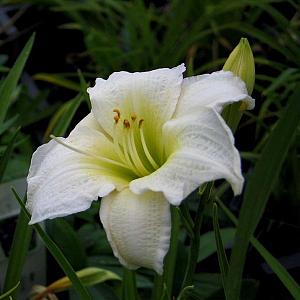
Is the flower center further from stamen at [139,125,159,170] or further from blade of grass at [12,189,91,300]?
blade of grass at [12,189,91,300]

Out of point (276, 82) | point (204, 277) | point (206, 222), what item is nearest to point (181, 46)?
point (276, 82)

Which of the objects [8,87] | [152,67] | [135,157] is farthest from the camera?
[152,67]

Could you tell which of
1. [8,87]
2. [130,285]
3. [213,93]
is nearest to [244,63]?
[213,93]

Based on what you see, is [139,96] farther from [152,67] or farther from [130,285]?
[152,67]

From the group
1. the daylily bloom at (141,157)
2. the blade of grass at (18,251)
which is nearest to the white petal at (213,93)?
the daylily bloom at (141,157)

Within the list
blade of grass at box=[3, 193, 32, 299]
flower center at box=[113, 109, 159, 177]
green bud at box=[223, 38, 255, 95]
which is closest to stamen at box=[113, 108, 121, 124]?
flower center at box=[113, 109, 159, 177]

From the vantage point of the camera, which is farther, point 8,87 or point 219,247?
point 8,87
